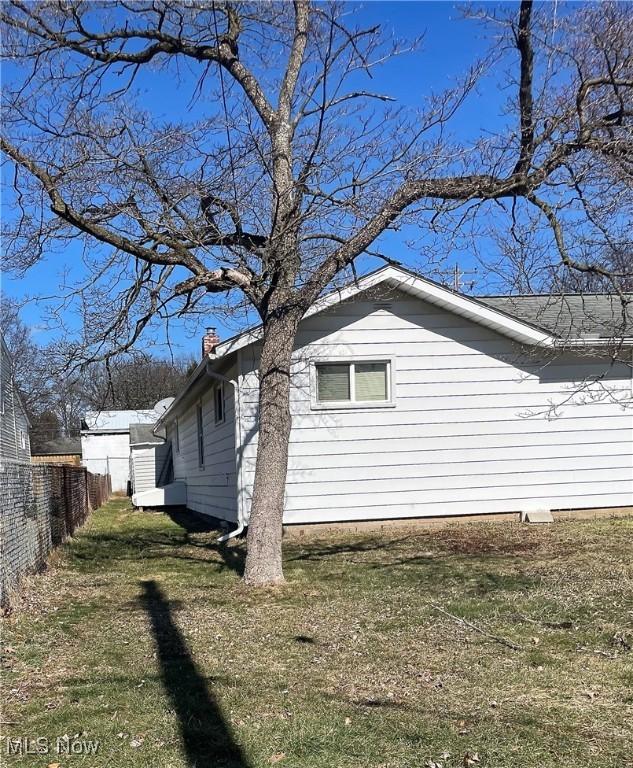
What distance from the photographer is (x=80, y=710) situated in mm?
4266

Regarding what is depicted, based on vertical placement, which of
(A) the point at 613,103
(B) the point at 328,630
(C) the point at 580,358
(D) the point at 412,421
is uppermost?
(A) the point at 613,103

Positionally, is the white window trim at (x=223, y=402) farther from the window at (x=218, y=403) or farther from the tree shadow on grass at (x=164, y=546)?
the tree shadow on grass at (x=164, y=546)

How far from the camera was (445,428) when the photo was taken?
11773mm

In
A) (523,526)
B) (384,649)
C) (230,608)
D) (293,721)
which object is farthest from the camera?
(523,526)

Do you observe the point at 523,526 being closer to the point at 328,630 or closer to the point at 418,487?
the point at 418,487

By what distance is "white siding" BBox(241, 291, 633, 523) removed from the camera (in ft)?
37.9

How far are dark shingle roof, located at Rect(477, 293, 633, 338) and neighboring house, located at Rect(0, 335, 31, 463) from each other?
37.2 feet

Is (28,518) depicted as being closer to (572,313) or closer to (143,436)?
(572,313)

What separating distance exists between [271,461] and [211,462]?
7.12 meters

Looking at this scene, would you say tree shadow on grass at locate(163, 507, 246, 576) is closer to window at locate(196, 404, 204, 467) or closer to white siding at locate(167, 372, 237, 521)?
white siding at locate(167, 372, 237, 521)

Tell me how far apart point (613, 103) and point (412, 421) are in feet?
17.9

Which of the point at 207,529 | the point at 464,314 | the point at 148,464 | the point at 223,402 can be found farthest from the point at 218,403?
the point at 148,464

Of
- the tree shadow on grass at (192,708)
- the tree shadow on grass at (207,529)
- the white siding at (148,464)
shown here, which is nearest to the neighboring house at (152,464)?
the white siding at (148,464)

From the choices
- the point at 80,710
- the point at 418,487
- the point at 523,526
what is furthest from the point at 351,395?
the point at 80,710
